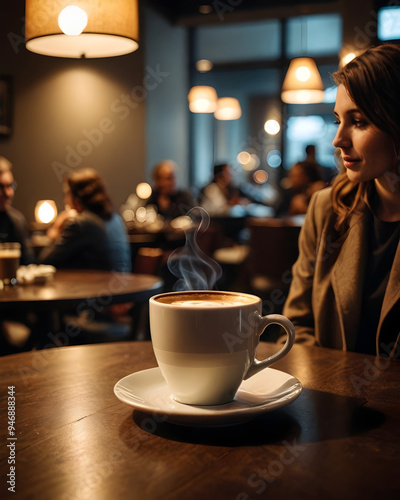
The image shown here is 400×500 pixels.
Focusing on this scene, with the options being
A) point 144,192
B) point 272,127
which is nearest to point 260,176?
point 272,127

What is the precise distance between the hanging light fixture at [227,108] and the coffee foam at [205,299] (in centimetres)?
868

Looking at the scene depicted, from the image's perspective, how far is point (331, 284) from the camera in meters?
1.44

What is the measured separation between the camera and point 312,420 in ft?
Result: 2.48

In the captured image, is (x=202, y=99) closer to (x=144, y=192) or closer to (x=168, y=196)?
(x=144, y=192)

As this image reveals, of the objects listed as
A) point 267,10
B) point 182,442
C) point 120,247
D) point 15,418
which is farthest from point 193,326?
point 267,10

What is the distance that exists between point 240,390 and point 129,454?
9.5 inches

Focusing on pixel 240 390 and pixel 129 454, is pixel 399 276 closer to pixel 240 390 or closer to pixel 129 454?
pixel 240 390

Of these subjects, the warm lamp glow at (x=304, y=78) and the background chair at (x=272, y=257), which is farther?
the warm lamp glow at (x=304, y=78)

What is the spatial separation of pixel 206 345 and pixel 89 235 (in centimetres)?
252

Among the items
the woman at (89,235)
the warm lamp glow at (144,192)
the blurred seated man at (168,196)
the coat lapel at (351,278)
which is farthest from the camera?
the warm lamp glow at (144,192)

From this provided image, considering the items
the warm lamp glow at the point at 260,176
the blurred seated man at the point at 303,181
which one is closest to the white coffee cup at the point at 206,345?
the blurred seated man at the point at 303,181

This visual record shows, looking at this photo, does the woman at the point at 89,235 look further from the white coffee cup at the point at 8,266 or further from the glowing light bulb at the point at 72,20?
the glowing light bulb at the point at 72,20

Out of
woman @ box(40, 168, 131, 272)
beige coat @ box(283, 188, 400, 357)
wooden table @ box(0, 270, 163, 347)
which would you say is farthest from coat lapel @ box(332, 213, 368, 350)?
woman @ box(40, 168, 131, 272)

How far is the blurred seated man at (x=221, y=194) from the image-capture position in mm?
7340
